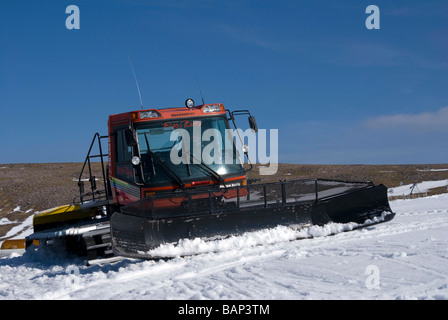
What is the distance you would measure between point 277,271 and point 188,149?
3.69 m

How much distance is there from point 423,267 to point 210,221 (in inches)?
147

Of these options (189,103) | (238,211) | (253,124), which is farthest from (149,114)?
(238,211)

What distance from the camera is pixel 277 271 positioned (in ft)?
21.5

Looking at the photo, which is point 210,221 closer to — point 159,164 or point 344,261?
point 159,164

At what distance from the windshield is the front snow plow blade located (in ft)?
2.48

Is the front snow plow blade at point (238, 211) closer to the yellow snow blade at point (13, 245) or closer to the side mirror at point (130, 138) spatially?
the side mirror at point (130, 138)

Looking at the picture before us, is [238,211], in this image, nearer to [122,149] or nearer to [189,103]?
[189,103]

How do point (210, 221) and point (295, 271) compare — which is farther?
point (210, 221)

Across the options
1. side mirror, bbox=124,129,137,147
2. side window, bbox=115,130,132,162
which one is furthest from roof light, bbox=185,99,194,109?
side mirror, bbox=124,129,137,147

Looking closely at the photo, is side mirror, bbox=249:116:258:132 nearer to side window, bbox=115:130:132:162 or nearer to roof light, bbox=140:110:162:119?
roof light, bbox=140:110:162:119

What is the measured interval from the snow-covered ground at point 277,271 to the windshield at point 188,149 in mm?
1569

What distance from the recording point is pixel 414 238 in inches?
314
